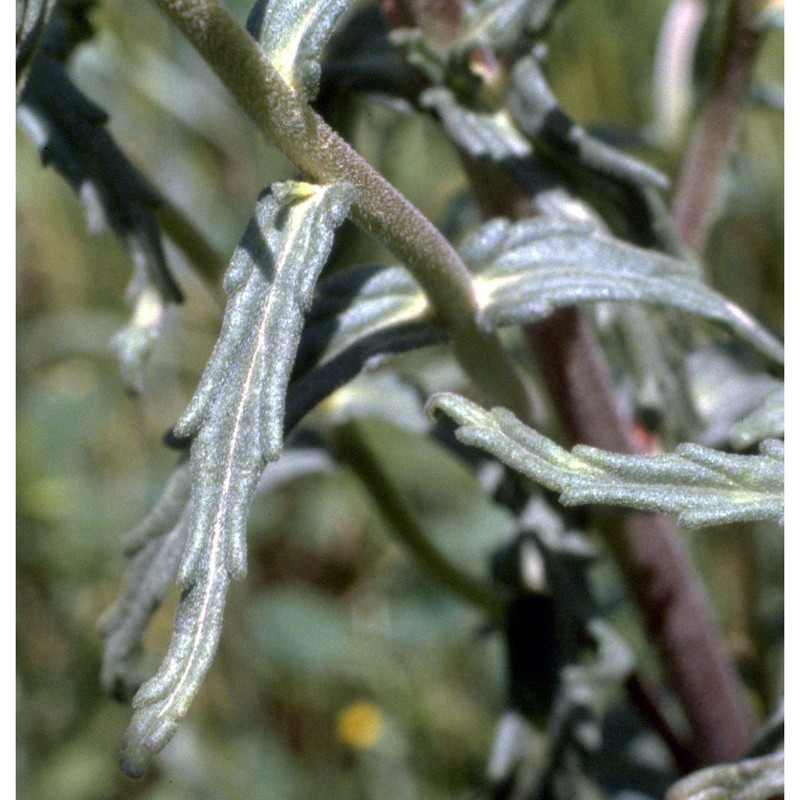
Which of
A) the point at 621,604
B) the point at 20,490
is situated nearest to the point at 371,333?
the point at 621,604

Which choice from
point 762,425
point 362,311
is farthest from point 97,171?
point 762,425

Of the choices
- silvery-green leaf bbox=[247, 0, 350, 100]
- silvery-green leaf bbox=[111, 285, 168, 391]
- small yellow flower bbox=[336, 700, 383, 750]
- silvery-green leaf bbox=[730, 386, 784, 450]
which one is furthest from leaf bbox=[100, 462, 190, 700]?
small yellow flower bbox=[336, 700, 383, 750]

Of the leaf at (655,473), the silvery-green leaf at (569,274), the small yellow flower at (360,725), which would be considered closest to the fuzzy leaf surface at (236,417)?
the leaf at (655,473)

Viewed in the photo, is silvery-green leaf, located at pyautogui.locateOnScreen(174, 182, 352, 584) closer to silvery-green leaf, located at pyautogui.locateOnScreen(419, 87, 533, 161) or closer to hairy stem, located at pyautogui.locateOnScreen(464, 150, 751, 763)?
silvery-green leaf, located at pyautogui.locateOnScreen(419, 87, 533, 161)

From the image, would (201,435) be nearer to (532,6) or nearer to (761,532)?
(532,6)

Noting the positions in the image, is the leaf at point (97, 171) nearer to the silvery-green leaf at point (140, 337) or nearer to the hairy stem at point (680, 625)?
the silvery-green leaf at point (140, 337)

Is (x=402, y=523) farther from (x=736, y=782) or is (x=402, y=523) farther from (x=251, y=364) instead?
(x=251, y=364)
